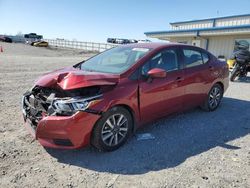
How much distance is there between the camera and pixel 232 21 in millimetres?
26359

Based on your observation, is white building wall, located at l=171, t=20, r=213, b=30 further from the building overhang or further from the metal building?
the building overhang

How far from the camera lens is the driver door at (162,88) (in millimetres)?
4449

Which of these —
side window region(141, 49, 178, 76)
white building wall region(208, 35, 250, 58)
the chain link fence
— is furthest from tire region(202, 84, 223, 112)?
the chain link fence

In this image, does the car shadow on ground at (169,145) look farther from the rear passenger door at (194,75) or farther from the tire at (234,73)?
the tire at (234,73)

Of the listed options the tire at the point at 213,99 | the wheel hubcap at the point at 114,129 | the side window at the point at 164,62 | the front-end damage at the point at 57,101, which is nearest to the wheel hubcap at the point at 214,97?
the tire at the point at 213,99

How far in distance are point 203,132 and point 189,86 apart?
3.24 ft

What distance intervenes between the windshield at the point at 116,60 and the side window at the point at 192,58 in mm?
1006

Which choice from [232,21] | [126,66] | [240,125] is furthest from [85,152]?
[232,21]

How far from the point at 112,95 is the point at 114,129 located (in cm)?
56

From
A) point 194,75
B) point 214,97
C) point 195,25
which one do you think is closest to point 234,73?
point 214,97

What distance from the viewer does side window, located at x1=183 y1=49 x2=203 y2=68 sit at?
5464mm

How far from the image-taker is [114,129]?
4070mm

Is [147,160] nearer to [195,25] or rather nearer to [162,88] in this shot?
[162,88]

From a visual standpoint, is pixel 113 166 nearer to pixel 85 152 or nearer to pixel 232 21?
pixel 85 152
